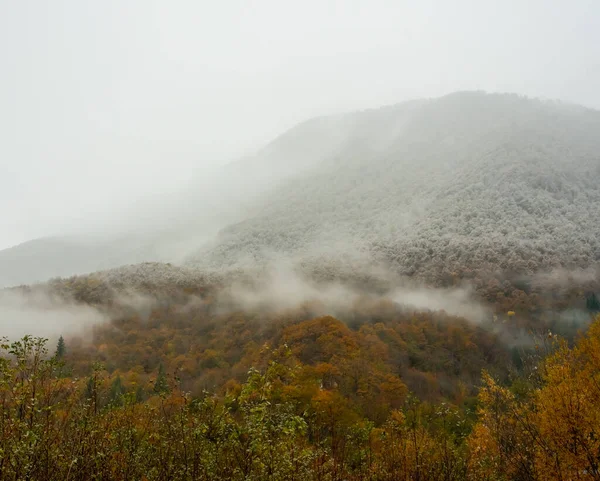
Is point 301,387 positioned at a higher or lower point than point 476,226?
higher

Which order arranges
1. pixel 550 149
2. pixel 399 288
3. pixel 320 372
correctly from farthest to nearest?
pixel 550 149 → pixel 399 288 → pixel 320 372

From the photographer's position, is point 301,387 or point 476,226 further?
point 476,226

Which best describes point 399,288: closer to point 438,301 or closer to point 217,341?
point 438,301

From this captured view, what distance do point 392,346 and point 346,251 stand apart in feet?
289

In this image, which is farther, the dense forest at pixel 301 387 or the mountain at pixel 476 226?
the mountain at pixel 476 226

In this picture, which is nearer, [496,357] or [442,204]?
[496,357]

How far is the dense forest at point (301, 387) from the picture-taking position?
770cm

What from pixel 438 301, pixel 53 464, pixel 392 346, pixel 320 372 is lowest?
pixel 438 301

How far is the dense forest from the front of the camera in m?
7.70

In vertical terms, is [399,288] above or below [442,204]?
below

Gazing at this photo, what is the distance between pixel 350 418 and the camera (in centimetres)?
3959

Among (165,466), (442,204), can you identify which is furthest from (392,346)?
(442,204)

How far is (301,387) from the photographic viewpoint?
11.5 metres

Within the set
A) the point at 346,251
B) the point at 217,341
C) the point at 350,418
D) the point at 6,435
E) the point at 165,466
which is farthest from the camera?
the point at 346,251
